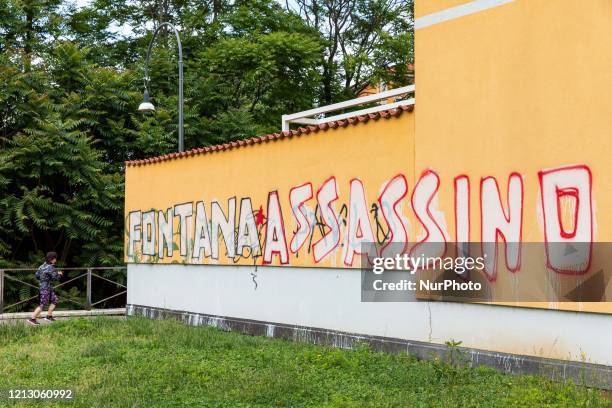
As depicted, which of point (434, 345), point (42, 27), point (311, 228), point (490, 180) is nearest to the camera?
point (490, 180)

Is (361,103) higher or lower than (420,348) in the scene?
higher

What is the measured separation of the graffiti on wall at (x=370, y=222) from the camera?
861cm

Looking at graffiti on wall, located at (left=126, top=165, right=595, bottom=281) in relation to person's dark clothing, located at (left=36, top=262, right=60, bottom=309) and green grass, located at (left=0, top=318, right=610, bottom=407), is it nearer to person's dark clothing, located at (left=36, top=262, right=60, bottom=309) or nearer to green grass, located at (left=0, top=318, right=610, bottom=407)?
green grass, located at (left=0, top=318, right=610, bottom=407)

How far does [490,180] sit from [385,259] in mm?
2160

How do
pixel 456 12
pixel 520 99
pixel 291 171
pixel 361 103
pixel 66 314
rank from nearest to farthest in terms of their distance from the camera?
pixel 520 99
pixel 456 12
pixel 291 171
pixel 361 103
pixel 66 314

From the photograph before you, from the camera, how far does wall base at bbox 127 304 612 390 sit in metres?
8.22

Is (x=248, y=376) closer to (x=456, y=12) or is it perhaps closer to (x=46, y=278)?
(x=456, y=12)

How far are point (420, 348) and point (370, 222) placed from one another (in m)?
2.04

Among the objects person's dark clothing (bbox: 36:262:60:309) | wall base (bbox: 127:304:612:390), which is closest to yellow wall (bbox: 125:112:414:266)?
wall base (bbox: 127:304:612:390)

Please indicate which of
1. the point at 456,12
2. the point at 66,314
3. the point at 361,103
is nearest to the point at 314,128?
the point at 361,103

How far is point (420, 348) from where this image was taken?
10156 millimetres

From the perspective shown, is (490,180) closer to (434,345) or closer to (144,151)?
(434,345)

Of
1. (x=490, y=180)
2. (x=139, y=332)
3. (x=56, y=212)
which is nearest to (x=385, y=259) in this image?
(x=490, y=180)

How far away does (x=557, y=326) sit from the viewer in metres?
8.65
